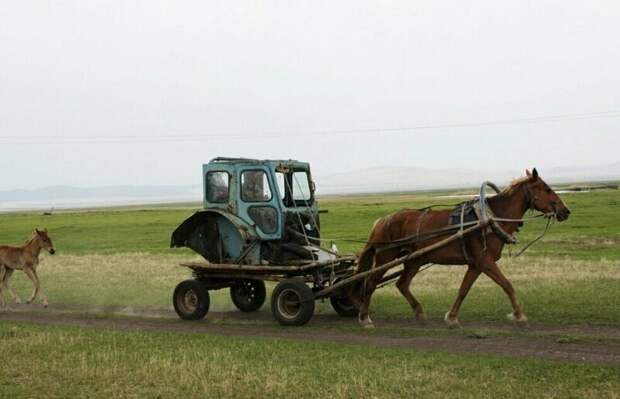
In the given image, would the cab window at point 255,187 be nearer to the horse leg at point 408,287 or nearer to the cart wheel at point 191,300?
the cart wheel at point 191,300

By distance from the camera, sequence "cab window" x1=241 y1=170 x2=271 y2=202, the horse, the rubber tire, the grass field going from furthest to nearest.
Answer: the horse
the rubber tire
"cab window" x1=241 y1=170 x2=271 y2=202
the grass field

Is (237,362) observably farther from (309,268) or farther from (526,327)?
(526,327)

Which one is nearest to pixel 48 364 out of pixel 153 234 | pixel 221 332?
pixel 221 332

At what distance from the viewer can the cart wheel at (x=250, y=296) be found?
15914 millimetres

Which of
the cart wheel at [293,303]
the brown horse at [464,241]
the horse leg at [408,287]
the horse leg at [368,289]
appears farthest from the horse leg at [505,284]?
the cart wheel at [293,303]

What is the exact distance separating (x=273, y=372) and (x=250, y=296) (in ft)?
22.6

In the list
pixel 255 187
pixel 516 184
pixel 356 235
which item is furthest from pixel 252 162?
pixel 356 235

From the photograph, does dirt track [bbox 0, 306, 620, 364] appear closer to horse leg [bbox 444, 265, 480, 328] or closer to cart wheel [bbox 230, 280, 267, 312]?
horse leg [bbox 444, 265, 480, 328]

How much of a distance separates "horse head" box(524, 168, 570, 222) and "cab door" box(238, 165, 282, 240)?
463 cm

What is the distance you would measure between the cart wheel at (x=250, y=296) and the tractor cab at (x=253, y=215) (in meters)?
1.53

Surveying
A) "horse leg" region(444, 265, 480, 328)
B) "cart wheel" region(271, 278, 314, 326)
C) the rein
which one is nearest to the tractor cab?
"cart wheel" region(271, 278, 314, 326)

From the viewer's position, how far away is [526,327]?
39.3 ft

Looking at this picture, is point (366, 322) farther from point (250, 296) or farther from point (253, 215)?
point (250, 296)

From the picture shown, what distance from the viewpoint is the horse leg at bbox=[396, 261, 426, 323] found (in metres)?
13.0
